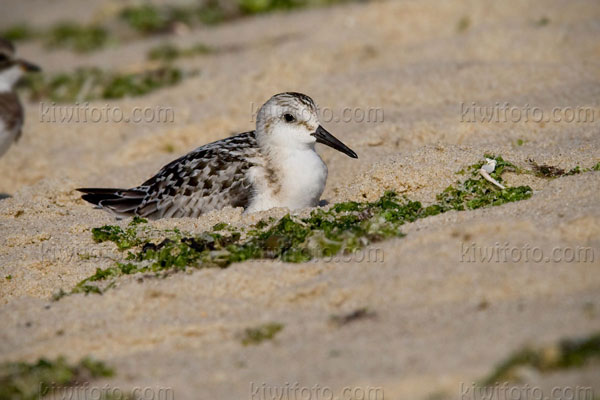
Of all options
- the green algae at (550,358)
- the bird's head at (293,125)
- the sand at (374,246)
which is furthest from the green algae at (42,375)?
the bird's head at (293,125)

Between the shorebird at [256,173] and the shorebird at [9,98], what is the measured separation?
223 centimetres

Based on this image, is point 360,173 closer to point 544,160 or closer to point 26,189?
point 544,160

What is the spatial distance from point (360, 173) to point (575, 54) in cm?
352

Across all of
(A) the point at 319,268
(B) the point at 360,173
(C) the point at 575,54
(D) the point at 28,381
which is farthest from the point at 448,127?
(D) the point at 28,381

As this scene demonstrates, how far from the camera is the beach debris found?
5714 millimetres

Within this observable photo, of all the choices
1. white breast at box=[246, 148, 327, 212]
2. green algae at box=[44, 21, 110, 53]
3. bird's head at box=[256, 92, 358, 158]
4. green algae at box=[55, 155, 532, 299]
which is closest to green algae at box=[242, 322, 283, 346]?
green algae at box=[55, 155, 532, 299]

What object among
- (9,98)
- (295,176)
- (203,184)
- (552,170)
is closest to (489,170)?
(552,170)

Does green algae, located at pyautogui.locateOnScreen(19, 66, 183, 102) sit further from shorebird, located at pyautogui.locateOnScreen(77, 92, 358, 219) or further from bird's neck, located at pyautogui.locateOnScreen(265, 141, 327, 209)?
bird's neck, located at pyautogui.locateOnScreen(265, 141, 327, 209)

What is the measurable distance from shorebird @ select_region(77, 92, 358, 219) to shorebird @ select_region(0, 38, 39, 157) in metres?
2.23

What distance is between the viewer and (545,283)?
158 inches

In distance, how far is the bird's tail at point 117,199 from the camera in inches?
261

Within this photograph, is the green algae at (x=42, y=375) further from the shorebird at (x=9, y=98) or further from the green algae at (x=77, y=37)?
the green algae at (x=77, y=37)

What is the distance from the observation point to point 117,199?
6.67 metres

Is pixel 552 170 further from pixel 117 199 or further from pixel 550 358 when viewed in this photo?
pixel 117 199
